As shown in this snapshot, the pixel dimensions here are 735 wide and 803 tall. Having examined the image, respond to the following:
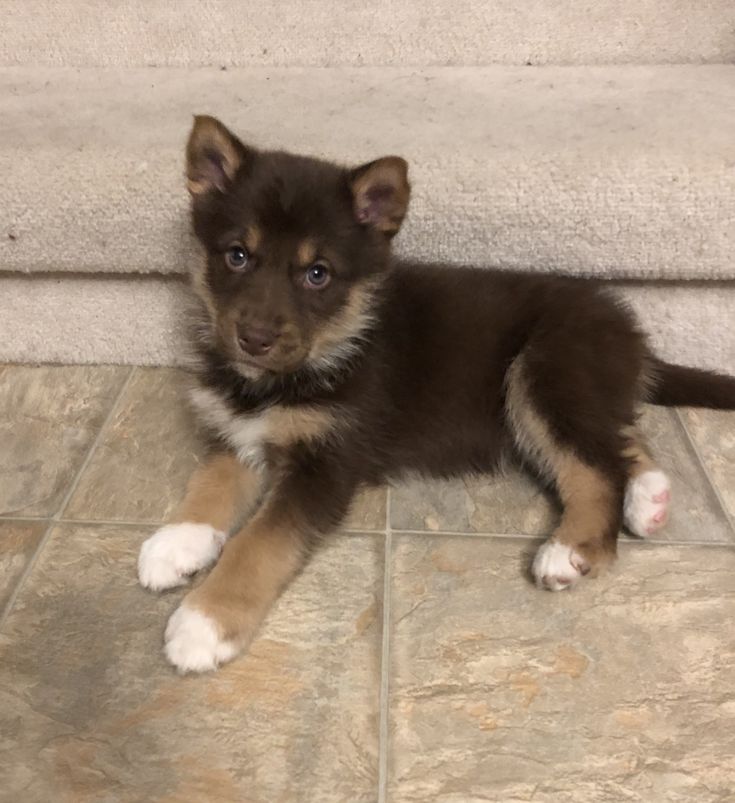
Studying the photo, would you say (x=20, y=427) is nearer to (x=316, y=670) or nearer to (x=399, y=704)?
(x=316, y=670)

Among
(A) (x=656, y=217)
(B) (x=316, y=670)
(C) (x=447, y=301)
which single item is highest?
(A) (x=656, y=217)

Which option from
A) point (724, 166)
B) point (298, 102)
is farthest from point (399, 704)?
point (298, 102)

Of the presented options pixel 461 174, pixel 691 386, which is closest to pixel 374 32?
pixel 461 174

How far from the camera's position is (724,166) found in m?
2.12

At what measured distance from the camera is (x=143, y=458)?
2.16 metres

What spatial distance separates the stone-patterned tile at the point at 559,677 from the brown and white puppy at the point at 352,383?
0.11 m

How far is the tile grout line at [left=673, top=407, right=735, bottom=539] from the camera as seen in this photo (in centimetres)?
195

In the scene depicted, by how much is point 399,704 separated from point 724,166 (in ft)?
5.29

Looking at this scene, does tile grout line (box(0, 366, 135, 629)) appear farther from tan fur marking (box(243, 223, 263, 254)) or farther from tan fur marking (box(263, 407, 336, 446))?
tan fur marking (box(243, 223, 263, 254))

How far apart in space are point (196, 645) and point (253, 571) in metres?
0.19

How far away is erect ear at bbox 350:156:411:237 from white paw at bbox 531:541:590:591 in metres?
0.84

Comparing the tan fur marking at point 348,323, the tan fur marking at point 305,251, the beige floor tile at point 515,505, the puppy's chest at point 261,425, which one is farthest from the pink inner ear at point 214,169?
the beige floor tile at point 515,505

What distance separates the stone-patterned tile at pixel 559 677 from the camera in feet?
4.51

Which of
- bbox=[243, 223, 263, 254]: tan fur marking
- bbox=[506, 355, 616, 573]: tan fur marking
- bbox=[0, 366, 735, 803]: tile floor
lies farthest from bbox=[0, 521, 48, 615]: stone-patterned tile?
bbox=[506, 355, 616, 573]: tan fur marking
